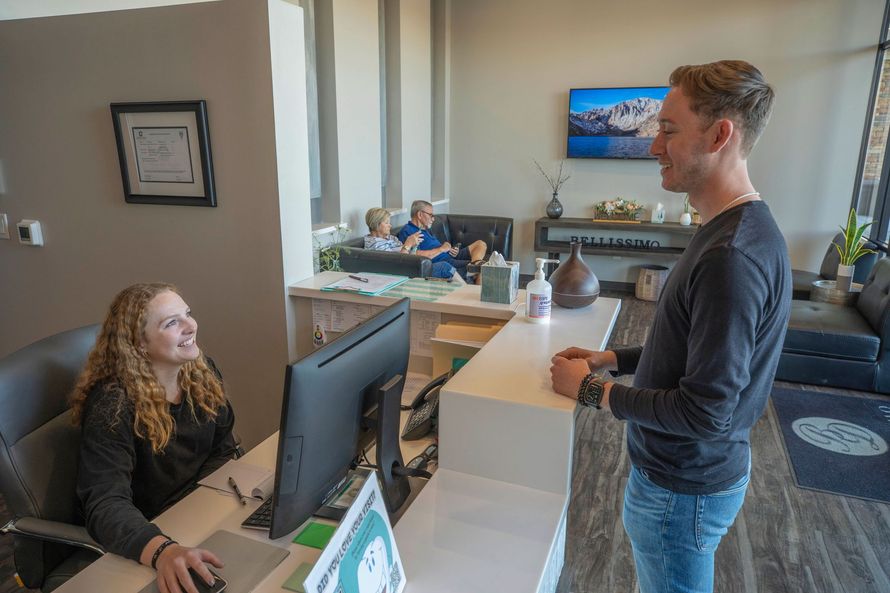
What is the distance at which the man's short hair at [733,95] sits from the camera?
100cm

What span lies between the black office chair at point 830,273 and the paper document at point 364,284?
344cm

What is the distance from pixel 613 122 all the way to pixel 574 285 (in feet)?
14.4

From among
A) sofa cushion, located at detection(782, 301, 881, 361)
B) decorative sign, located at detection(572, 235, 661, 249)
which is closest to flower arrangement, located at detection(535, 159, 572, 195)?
decorative sign, located at detection(572, 235, 661, 249)

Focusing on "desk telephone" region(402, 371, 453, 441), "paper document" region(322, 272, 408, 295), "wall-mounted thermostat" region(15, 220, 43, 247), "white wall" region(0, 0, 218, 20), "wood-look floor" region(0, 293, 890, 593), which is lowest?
"wood-look floor" region(0, 293, 890, 593)

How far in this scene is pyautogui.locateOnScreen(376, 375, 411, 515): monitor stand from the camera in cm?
120

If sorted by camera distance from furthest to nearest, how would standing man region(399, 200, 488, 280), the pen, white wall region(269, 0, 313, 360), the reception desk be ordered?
standing man region(399, 200, 488, 280) < white wall region(269, 0, 313, 360) < the pen < the reception desk

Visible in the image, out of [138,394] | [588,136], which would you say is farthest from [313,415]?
[588,136]

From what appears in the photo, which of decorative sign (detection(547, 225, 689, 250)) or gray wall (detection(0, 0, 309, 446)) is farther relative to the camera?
decorative sign (detection(547, 225, 689, 250))

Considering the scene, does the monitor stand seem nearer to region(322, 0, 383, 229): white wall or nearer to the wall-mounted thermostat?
the wall-mounted thermostat

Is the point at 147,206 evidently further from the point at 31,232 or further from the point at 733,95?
the point at 733,95

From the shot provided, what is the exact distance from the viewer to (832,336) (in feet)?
12.0

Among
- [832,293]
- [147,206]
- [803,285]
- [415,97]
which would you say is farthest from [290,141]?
[803,285]

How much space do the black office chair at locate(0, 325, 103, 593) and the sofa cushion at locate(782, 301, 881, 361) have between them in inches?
149

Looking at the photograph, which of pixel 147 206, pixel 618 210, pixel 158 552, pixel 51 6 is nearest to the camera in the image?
pixel 158 552
